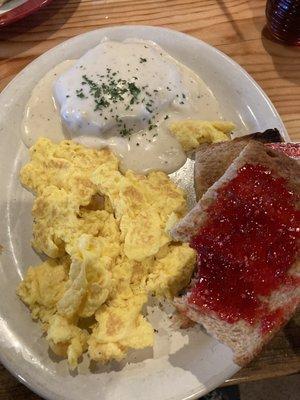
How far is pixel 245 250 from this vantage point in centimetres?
169

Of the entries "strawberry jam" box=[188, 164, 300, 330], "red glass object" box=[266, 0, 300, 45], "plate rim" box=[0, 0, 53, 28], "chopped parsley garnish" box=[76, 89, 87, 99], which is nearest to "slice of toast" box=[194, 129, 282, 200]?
"strawberry jam" box=[188, 164, 300, 330]

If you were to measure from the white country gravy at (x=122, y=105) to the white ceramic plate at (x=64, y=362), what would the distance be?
0.32ft

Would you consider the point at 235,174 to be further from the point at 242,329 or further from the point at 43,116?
the point at 43,116

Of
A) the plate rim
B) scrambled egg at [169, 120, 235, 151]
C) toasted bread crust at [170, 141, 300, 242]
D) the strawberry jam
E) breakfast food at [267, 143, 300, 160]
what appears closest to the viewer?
the strawberry jam

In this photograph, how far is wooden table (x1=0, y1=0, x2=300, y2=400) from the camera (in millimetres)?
2506

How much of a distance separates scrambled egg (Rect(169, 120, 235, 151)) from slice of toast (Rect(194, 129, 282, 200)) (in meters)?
0.05

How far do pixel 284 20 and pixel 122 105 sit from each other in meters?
1.03

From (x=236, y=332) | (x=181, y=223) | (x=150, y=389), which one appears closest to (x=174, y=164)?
(x=181, y=223)

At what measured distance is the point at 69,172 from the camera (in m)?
1.97

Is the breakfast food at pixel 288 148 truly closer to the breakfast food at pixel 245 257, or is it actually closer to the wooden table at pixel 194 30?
the breakfast food at pixel 245 257

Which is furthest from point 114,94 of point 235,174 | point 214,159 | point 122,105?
point 235,174

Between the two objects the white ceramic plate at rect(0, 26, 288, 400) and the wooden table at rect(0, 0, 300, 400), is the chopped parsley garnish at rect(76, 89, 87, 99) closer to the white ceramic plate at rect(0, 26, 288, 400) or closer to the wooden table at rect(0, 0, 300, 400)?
the white ceramic plate at rect(0, 26, 288, 400)

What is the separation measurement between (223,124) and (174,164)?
0.28m

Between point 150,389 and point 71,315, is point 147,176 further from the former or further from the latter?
point 150,389
